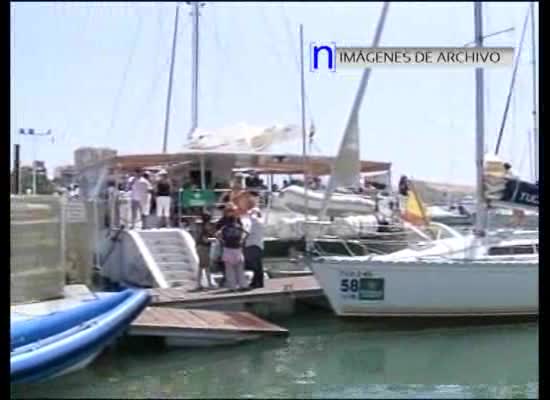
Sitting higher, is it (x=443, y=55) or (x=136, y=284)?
(x=443, y=55)

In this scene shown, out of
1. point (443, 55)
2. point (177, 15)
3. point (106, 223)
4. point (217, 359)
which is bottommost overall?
point (217, 359)

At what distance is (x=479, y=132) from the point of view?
6.03 meters

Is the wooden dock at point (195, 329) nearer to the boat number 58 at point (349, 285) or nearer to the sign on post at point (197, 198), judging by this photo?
the sign on post at point (197, 198)

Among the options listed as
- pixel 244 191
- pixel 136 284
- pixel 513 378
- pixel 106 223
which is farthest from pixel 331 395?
pixel 106 223

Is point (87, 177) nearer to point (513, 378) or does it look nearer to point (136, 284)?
point (136, 284)

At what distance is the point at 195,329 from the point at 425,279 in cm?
310

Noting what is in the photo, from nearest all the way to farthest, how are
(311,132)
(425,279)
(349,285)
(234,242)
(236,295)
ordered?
(234,242)
(311,132)
(236,295)
(425,279)
(349,285)

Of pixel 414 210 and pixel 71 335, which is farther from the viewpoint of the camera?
pixel 414 210

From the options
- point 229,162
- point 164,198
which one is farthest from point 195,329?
point 229,162

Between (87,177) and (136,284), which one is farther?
(87,177)

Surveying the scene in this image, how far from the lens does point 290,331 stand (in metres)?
9.67

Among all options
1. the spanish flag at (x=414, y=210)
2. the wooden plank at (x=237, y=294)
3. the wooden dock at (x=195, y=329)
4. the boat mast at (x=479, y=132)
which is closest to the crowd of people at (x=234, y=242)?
the wooden plank at (x=237, y=294)

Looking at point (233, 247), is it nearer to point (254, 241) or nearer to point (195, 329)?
point (254, 241)
